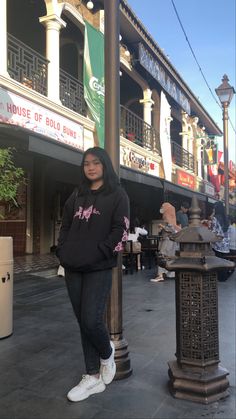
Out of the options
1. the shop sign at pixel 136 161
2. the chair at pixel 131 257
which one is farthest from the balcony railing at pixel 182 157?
the chair at pixel 131 257

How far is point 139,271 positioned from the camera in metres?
11.4

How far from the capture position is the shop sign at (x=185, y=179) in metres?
22.3

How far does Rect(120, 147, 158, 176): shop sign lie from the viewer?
15.4 meters

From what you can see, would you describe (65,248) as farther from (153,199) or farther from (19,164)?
(153,199)

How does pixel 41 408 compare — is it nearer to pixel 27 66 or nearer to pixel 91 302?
pixel 91 302

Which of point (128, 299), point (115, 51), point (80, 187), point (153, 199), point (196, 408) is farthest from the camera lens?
point (153, 199)

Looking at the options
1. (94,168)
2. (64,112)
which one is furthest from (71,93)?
(94,168)

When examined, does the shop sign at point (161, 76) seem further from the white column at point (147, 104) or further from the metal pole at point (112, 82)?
the metal pole at point (112, 82)

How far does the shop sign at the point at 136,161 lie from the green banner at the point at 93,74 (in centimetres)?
344

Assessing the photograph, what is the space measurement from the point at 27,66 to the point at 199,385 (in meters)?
9.15

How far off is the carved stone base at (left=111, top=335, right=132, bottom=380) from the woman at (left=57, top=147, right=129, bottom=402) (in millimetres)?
245

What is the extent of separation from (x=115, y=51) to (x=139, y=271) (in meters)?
8.11

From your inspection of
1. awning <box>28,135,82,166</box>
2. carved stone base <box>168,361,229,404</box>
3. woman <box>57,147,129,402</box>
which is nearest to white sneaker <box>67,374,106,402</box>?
woman <box>57,147,129,402</box>

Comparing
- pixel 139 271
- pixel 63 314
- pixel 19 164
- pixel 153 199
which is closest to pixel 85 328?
pixel 63 314
